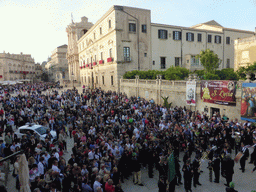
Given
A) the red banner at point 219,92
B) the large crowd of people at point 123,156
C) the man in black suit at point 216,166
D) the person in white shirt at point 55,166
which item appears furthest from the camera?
the red banner at point 219,92

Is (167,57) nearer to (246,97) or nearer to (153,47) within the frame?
(153,47)

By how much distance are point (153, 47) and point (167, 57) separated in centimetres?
339

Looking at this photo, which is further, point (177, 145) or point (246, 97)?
point (246, 97)

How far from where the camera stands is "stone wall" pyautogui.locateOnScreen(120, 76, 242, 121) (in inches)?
558

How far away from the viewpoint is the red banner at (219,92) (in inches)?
547

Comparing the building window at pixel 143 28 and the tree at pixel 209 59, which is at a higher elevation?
the building window at pixel 143 28

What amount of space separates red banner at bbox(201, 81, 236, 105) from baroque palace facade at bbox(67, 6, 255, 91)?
1723 centimetres

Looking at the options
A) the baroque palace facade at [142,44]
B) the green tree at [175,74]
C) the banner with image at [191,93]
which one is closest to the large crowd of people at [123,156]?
the banner with image at [191,93]

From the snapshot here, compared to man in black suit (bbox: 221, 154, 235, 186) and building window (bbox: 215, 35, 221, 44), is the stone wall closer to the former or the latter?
man in black suit (bbox: 221, 154, 235, 186)

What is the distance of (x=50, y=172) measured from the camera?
6.34 m

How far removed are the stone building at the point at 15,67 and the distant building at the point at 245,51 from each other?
7450 centimetres

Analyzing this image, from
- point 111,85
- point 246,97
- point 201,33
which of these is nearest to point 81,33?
point 111,85

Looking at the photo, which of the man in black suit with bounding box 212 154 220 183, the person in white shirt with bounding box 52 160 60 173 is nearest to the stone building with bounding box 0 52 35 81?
the person in white shirt with bounding box 52 160 60 173

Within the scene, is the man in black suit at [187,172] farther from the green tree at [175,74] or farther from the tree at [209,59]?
the tree at [209,59]
